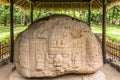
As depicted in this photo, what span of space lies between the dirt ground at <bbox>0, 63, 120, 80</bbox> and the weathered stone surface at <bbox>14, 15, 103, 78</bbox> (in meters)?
1.12

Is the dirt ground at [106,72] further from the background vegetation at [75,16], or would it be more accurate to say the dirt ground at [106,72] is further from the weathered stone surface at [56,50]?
the background vegetation at [75,16]

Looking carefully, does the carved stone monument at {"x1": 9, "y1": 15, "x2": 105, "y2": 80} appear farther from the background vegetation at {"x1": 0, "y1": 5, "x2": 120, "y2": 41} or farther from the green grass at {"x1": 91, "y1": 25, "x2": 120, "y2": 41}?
the background vegetation at {"x1": 0, "y1": 5, "x2": 120, "y2": 41}

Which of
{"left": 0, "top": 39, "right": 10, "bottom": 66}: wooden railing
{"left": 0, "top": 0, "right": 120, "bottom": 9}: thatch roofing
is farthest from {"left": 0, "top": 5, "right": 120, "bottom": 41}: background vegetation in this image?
{"left": 0, "top": 39, "right": 10, "bottom": 66}: wooden railing

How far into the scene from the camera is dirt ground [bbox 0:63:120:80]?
7151mm

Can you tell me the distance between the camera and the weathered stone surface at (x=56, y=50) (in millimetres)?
5945

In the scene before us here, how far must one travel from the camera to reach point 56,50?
5926 millimetres

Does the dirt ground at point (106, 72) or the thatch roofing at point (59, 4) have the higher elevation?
the thatch roofing at point (59, 4)

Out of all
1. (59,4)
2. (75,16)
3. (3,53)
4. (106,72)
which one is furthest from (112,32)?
(106,72)

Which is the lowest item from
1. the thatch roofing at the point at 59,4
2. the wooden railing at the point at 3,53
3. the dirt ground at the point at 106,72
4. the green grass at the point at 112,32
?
the dirt ground at the point at 106,72

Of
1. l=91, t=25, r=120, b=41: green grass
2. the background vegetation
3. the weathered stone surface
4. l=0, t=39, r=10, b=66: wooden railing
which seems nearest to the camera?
the weathered stone surface

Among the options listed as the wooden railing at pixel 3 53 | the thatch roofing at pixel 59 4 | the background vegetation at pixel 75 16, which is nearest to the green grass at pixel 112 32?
the background vegetation at pixel 75 16

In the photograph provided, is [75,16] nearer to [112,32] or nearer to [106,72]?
[112,32]

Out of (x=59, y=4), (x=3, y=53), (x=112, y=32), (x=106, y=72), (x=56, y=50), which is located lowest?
(x=106, y=72)

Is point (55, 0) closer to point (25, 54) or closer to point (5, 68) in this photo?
point (5, 68)
